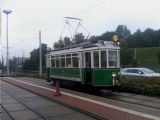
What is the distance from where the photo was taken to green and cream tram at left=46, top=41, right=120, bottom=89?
62.8 ft

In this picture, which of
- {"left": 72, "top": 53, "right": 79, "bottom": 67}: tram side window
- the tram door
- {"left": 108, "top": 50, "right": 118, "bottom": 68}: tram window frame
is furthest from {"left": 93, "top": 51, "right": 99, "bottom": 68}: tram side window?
{"left": 72, "top": 53, "right": 79, "bottom": 67}: tram side window

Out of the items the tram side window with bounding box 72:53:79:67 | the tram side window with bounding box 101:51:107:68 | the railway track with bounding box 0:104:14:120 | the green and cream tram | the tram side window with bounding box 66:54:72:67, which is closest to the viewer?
the railway track with bounding box 0:104:14:120

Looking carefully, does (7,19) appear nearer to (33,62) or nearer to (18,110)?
(33,62)

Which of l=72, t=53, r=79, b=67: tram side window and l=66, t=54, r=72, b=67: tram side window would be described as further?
l=66, t=54, r=72, b=67: tram side window

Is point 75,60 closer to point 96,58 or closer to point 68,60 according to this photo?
point 68,60

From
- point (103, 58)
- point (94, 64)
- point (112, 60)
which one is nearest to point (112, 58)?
point (112, 60)

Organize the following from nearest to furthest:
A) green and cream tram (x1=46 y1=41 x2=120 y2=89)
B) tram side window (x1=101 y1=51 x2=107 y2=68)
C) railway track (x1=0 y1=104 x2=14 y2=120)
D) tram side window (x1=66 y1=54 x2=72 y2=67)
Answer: railway track (x1=0 y1=104 x2=14 y2=120) < green and cream tram (x1=46 y1=41 x2=120 y2=89) < tram side window (x1=101 y1=51 x2=107 y2=68) < tram side window (x1=66 y1=54 x2=72 y2=67)

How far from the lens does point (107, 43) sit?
19.8 meters

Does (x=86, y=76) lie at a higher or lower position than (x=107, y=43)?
lower

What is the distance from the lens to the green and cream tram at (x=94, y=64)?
1914cm

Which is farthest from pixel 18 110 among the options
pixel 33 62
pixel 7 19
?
pixel 33 62

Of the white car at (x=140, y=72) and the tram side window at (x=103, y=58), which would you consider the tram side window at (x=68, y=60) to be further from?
the white car at (x=140, y=72)

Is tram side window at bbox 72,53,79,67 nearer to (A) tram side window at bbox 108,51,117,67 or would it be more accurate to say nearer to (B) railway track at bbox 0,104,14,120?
(A) tram side window at bbox 108,51,117,67

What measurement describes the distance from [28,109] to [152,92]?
6.88 m
